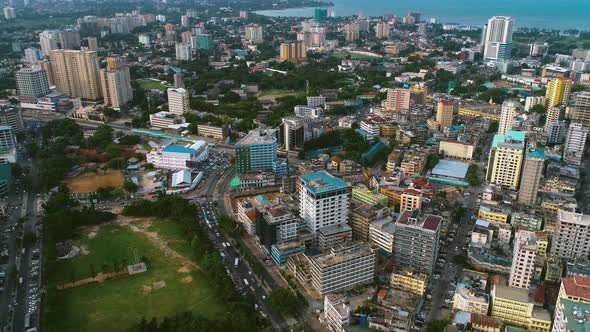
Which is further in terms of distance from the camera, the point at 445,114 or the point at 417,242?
the point at 445,114

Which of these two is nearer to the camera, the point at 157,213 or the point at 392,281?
the point at 392,281

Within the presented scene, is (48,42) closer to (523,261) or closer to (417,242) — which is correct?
(417,242)

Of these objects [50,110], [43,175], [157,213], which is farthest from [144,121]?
[157,213]

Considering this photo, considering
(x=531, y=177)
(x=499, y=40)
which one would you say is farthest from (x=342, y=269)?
(x=499, y=40)

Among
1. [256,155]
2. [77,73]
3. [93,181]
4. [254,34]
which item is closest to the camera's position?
[93,181]

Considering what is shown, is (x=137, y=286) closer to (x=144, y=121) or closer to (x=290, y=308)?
(x=290, y=308)

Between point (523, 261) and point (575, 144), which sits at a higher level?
point (523, 261)

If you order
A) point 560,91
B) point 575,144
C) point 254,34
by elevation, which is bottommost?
point 575,144

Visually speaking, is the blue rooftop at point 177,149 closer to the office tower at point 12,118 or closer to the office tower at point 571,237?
the office tower at point 12,118
